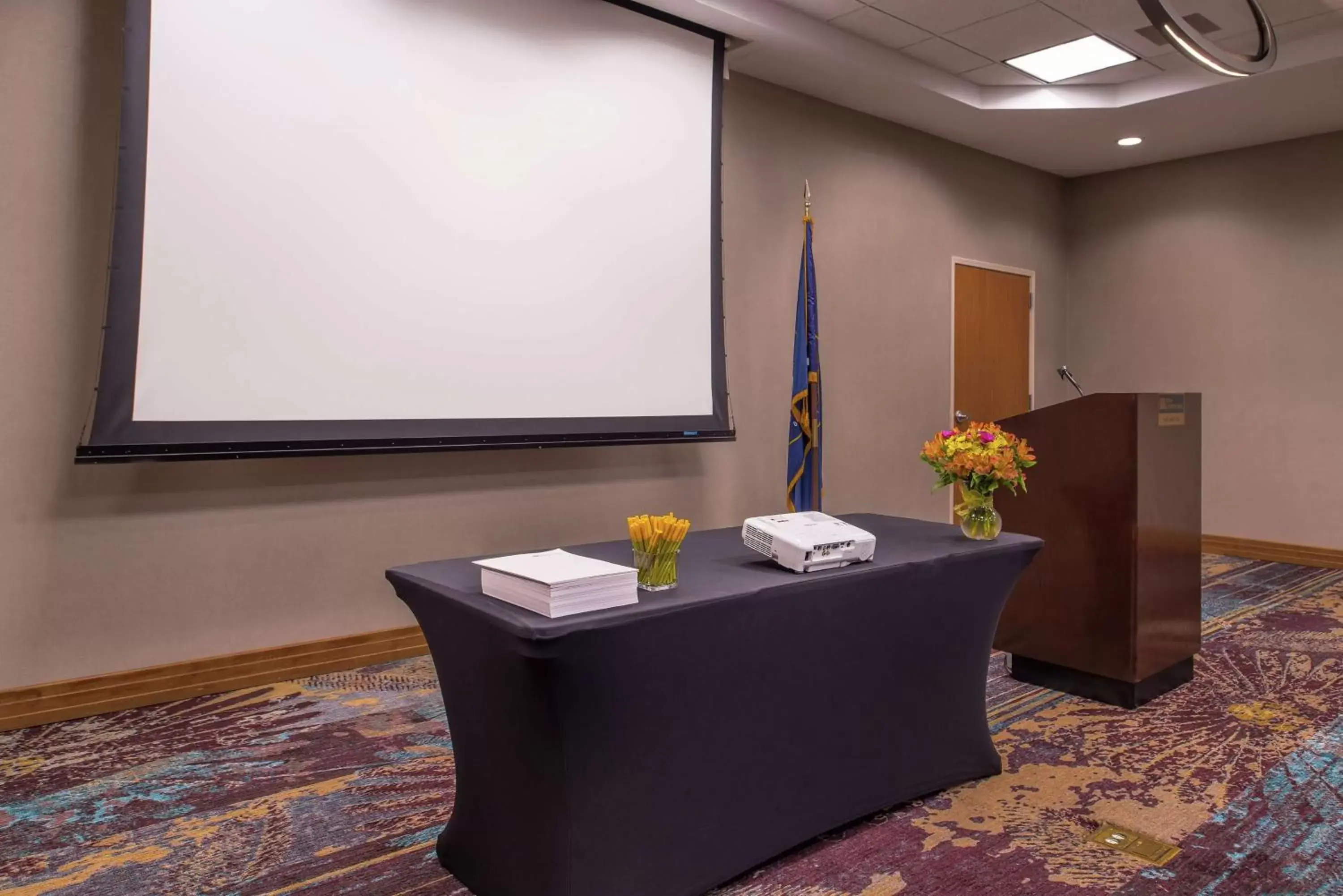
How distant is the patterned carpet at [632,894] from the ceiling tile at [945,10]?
318cm

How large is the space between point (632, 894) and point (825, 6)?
161 inches

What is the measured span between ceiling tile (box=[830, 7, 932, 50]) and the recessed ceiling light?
711 millimetres

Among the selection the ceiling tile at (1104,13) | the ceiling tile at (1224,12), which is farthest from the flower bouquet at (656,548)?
the ceiling tile at (1224,12)

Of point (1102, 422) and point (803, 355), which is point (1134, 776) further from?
point (803, 355)

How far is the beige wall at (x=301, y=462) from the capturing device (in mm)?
3031

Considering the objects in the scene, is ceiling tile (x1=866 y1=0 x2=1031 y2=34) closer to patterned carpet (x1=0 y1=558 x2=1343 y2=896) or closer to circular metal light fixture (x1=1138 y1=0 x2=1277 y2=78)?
circular metal light fixture (x1=1138 y1=0 x2=1277 y2=78)

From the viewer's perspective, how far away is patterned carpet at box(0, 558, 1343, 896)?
2086mm

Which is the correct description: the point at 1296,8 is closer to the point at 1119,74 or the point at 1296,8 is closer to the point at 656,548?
the point at 1119,74

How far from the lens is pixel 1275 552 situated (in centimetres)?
631

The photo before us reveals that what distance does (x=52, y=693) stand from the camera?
10.0ft

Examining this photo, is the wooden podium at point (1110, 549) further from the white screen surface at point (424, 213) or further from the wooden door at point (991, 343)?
the wooden door at point (991, 343)

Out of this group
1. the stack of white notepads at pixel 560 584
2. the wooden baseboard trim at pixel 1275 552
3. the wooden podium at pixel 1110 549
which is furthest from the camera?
the wooden baseboard trim at pixel 1275 552

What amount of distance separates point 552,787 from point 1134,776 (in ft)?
6.18

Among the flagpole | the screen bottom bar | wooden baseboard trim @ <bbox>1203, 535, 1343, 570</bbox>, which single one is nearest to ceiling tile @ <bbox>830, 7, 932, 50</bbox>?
the flagpole
